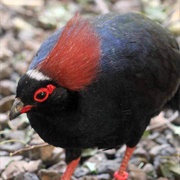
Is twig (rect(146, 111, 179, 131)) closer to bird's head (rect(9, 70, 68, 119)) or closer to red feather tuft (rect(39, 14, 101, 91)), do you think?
red feather tuft (rect(39, 14, 101, 91))

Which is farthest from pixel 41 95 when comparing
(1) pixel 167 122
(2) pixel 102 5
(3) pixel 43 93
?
(2) pixel 102 5

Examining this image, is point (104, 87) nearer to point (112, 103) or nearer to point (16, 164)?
point (112, 103)

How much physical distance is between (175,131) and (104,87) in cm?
151

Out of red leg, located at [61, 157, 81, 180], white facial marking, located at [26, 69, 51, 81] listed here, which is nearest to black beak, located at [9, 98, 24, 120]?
white facial marking, located at [26, 69, 51, 81]

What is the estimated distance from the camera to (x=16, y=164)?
4480 millimetres

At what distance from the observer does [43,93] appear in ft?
11.2

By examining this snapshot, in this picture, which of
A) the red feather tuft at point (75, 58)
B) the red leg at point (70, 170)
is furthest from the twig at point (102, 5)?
the red feather tuft at point (75, 58)

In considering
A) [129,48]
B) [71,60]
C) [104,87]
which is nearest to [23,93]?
[71,60]

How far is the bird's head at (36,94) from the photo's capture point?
338 cm

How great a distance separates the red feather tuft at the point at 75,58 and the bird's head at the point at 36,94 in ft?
0.16

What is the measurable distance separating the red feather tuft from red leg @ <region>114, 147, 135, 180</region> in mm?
1017

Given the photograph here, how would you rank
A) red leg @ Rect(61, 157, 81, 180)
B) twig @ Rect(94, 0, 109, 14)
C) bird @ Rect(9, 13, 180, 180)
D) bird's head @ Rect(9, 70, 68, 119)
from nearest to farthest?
bird's head @ Rect(9, 70, 68, 119) < bird @ Rect(9, 13, 180, 180) < red leg @ Rect(61, 157, 81, 180) < twig @ Rect(94, 0, 109, 14)

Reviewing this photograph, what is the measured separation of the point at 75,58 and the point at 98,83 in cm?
25

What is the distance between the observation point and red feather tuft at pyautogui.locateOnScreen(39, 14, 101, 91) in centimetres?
348
